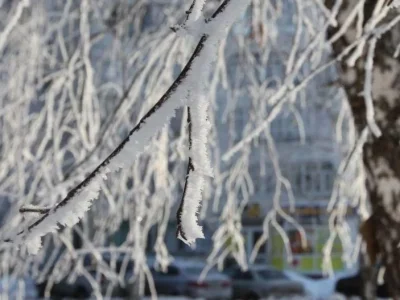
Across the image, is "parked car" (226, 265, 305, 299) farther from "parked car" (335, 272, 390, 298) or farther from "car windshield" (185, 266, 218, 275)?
"parked car" (335, 272, 390, 298)

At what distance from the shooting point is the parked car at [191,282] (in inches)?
549

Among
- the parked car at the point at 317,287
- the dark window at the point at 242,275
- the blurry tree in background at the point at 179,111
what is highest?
the blurry tree in background at the point at 179,111

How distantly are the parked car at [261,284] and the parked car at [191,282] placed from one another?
0.96ft

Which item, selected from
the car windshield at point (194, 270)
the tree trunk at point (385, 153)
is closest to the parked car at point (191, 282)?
the car windshield at point (194, 270)

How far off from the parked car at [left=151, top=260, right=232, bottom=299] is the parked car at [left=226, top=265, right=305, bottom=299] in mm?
292

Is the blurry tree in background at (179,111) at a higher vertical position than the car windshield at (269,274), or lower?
higher

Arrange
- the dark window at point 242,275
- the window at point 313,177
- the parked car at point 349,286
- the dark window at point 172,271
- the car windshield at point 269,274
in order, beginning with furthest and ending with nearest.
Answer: the window at point 313,177 < the dark window at point 172,271 < the car windshield at point 269,274 < the dark window at point 242,275 < the parked car at point 349,286

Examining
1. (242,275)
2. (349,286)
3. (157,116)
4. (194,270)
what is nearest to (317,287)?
(349,286)

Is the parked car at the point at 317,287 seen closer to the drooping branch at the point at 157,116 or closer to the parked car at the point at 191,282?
the parked car at the point at 191,282

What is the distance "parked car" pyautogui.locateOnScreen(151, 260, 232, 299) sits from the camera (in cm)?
1395

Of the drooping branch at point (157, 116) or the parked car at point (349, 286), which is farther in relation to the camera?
the parked car at point (349, 286)

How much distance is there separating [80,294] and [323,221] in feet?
21.4

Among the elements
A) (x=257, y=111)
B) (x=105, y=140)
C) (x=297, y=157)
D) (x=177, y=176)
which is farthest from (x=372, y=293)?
(x=297, y=157)

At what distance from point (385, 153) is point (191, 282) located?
12.7 meters
